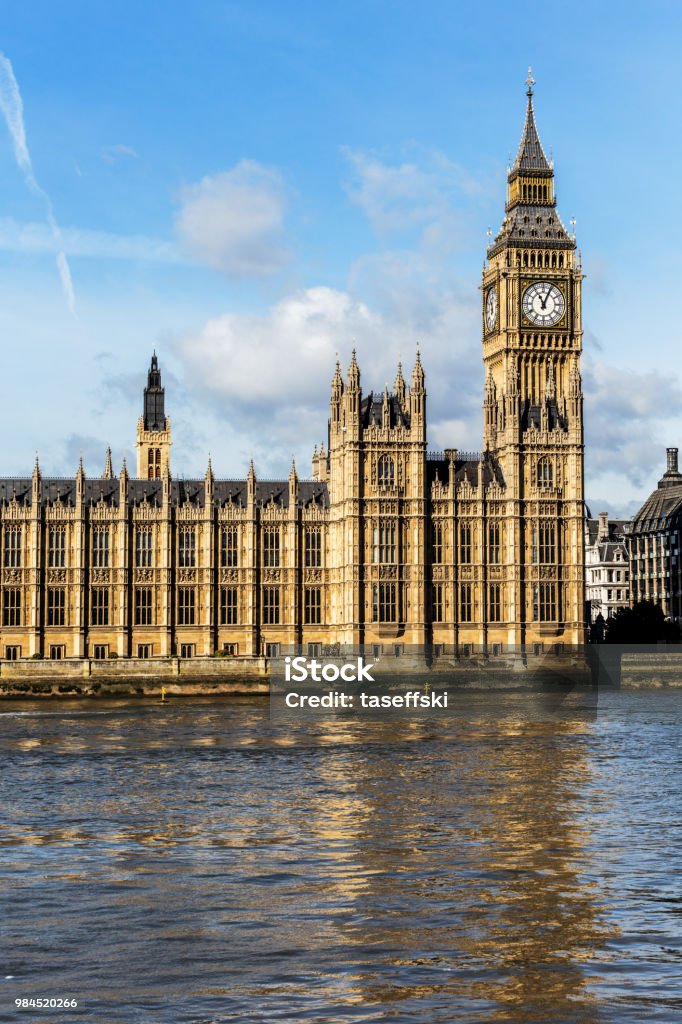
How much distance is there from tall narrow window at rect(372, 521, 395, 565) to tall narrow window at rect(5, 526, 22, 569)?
27.0 metres

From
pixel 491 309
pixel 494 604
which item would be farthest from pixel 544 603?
pixel 491 309

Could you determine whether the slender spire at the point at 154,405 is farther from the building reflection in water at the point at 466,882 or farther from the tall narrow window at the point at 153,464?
the building reflection in water at the point at 466,882

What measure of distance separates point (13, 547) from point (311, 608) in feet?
76.9

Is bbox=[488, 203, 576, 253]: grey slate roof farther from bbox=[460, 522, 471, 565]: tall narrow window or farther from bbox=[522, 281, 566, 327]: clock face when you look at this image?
bbox=[460, 522, 471, 565]: tall narrow window

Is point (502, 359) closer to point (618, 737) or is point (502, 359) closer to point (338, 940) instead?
point (618, 737)

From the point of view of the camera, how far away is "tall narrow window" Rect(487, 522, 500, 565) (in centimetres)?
11881

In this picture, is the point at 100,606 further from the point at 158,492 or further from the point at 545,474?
the point at 545,474

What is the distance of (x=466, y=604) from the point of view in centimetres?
11831

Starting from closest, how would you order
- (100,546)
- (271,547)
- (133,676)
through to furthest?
(133,676) → (100,546) → (271,547)

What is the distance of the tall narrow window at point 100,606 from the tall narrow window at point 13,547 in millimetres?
6197

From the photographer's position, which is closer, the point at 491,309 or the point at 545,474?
the point at 545,474

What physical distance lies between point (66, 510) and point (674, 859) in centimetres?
8408

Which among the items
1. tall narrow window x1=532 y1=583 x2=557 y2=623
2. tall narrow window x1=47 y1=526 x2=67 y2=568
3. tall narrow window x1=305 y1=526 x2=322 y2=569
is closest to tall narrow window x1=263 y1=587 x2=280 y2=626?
tall narrow window x1=305 y1=526 x2=322 y2=569

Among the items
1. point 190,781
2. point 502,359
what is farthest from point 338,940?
point 502,359
